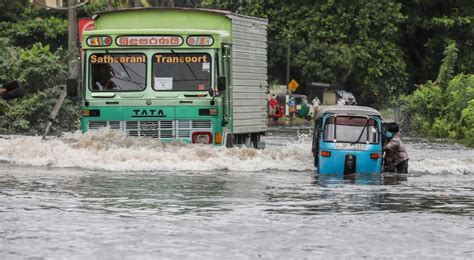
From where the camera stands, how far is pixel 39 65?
38.3 m

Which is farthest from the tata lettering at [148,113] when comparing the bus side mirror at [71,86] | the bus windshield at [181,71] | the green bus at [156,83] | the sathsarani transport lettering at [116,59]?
the bus side mirror at [71,86]

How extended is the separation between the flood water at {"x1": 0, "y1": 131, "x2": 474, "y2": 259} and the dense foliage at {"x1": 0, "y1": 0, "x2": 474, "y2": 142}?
11988 millimetres

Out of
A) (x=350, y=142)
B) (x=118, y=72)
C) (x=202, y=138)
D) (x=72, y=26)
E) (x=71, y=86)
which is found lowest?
(x=202, y=138)

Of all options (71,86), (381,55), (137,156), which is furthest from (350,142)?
(381,55)

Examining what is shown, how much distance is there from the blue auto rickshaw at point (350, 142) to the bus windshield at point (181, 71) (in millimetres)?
2690

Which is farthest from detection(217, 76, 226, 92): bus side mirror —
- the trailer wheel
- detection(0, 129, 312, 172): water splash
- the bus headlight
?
the trailer wheel

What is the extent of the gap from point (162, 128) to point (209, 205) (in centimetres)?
847

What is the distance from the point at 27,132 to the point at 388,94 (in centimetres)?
1684

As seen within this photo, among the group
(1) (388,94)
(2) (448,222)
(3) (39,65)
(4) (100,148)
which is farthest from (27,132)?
(2) (448,222)

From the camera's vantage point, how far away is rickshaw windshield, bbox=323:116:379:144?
898 inches

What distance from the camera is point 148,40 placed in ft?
81.0

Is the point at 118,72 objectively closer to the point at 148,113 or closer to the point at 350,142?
the point at 148,113

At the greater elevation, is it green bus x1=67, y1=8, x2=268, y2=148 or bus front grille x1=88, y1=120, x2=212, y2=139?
green bus x1=67, y1=8, x2=268, y2=148

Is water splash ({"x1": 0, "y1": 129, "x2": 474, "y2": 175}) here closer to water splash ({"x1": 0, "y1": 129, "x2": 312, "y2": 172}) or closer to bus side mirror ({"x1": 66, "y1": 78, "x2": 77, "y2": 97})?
water splash ({"x1": 0, "y1": 129, "x2": 312, "y2": 172})
